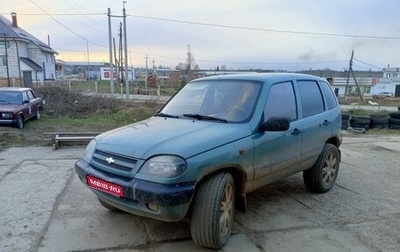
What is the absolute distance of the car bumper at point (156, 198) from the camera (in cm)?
282

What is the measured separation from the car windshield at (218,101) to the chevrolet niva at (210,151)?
0.01 metres

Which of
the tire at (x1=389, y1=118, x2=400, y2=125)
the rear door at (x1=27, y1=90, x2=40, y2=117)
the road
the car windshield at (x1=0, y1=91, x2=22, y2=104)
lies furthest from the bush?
the tire at (x1=389, y1=118, x2=400, y2=125)

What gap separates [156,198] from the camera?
2818 mm

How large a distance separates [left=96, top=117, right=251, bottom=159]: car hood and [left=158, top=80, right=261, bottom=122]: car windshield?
0.61 feet

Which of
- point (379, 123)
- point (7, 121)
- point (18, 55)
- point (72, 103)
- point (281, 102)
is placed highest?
point (18, 55)

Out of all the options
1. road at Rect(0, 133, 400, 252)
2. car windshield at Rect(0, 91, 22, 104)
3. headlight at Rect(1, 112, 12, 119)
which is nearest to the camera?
road at Rect(0, 133, 400, 252)

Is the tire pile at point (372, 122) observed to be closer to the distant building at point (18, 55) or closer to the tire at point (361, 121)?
the tire at point (361, 121)

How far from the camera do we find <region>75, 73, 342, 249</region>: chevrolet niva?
9.57ft

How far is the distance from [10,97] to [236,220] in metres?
11.2

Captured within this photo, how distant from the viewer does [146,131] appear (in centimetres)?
346

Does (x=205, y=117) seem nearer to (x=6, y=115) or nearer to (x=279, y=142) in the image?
(x=279, y=142)

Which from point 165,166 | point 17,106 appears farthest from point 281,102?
point 17,106

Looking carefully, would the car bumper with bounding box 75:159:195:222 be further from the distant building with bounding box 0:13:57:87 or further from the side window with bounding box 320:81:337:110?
the distant building with bounding box 0:13:57:87

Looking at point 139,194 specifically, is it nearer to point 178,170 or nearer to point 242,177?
point 178,170
